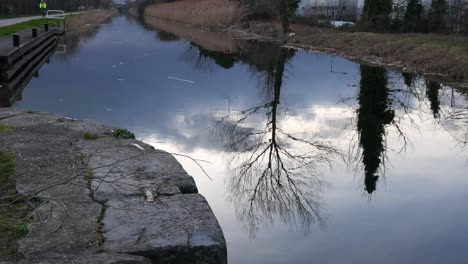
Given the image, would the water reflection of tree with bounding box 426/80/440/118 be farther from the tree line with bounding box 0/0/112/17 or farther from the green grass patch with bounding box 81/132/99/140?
the tree line with bounding box 0/0/112/17

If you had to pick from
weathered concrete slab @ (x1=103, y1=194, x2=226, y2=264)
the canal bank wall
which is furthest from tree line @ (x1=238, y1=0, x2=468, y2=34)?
weathered concrete slab @ (x1=103, y1=194, x2=226, y2=264)

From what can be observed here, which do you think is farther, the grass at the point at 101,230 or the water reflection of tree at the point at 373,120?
the water reflection of tree at the point at 373,120

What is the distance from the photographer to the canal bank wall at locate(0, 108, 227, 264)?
3943 millimetres

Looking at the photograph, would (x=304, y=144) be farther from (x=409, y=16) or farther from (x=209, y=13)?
(x=209, y=13)

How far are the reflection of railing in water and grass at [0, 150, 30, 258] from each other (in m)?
7.24

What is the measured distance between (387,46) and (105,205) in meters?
18.4

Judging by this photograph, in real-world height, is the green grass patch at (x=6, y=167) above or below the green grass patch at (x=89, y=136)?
above

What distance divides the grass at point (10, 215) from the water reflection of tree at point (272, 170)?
2309 millimetres

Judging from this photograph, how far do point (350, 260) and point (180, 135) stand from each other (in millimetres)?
5094

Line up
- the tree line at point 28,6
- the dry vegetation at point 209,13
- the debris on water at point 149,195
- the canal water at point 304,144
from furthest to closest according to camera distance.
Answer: the tree line at point 28,6, the dry vegetation at point 209,13, the canal water at point 304,144, the debris on water at point 149,195

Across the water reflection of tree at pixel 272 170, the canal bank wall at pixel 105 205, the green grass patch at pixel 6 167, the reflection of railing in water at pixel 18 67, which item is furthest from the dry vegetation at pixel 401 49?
the green grass patch at pixel 6 167

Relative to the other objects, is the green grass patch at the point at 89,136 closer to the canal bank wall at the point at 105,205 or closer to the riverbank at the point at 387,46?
the canal bank wall at the point at 105,205

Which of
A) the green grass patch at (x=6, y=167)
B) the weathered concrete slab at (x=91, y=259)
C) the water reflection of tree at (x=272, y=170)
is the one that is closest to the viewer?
the weathered concrete slab at (x=91, y=259)

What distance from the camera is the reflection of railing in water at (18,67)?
43.9 feet
